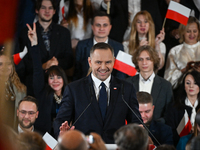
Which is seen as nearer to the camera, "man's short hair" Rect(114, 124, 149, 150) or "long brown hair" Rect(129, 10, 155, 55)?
A: "man's short hair" Rect(114, 124, 149, 150)

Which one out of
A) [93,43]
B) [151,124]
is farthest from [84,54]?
[151,124]

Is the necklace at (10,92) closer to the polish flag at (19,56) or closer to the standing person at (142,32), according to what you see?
the polish flag at (19,56)

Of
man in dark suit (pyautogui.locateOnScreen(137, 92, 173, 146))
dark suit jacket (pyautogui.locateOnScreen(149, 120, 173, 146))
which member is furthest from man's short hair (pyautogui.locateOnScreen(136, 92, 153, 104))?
dark suit jacket (pyautogui.locateOnScreen(149, 120, 173, 146))

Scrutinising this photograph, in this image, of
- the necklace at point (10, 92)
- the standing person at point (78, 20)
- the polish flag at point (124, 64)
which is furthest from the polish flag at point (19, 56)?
the polish flag at point (124, 64)

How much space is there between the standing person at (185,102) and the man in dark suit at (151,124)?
0.98ft

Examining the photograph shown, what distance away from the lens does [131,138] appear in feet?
3.78

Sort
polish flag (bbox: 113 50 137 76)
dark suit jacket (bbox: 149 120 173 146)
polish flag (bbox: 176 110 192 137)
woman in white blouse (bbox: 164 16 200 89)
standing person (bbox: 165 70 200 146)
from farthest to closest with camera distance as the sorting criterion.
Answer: woman in white blouse (bbox: 164 16 200 89)
polish flag (bbox: 113 50 137 76)
standing person (bbox: 165 70 200 146)
polish flag (bbox: 176 110 192 137)
dark suit jacket (bbox: 149 120 173 146)

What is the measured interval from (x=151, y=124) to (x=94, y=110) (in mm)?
1248

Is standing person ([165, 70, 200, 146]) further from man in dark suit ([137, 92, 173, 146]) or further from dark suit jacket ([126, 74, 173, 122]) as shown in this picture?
man in dark suit ([137, 92, 173, 146])

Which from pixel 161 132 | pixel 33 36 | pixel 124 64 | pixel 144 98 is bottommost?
pixel 161 132

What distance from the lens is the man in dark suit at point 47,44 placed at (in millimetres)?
3744

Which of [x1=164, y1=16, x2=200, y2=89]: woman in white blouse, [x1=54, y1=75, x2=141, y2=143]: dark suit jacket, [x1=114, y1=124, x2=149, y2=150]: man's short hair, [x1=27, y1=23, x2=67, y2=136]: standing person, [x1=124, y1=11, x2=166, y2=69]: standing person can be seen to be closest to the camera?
[x1=114, y1=124, x2=149, y2=150]: man's short hair

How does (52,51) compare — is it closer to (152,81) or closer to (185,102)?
(152,81)

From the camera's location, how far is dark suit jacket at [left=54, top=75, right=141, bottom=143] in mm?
1948
